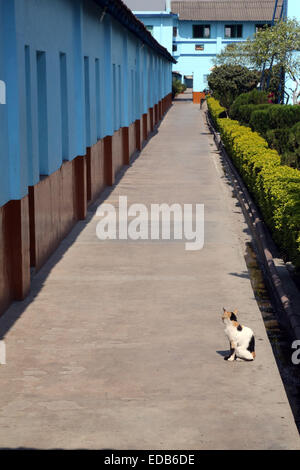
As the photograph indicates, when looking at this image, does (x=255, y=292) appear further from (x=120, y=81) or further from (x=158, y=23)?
(x=158, y=23)

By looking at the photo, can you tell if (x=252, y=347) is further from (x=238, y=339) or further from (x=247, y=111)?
(x=247, y=111)

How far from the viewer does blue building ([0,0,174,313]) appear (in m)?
9.80

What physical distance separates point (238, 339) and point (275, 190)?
17.0 ft

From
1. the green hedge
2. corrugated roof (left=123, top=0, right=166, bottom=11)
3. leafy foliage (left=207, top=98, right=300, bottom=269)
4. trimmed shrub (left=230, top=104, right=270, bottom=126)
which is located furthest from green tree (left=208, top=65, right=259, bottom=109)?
corrugated roof (left=123, top=0, right=166, bottom=11)

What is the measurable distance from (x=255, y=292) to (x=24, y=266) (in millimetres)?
3288

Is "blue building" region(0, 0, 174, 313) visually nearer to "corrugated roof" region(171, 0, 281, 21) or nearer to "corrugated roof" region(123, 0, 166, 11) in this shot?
"corrugated roof" region(123, 0, 166, 11)

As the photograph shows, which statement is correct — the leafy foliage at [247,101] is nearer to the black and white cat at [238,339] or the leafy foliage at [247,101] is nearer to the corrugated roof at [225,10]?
the black and white cat at [238,339]

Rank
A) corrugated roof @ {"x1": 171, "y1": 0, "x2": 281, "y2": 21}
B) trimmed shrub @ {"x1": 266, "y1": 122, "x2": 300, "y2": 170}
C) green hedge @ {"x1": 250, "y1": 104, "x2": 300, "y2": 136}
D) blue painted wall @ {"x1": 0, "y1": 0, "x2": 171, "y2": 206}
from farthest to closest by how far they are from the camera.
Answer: corrugated roof @ {"x1": 171, "y1": 0, "x2": 281, "y2": 21}
green hedge @ {"x1": 250, "y1": 104, "x2": 300, "y2": 136}
trimmed shrub @ {"x1": 266, "y1": 122, "x2": 300, "y2": 170}
blue painted wall @ {"x1": 0, "y1": 0, "x2": 171, "y2": 206}

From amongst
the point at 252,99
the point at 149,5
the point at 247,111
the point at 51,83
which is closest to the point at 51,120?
the point at 51,83

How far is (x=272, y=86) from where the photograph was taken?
44.0m

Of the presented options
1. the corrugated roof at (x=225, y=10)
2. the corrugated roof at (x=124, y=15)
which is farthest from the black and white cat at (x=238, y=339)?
the corrugated roof at (x=225, y=10)

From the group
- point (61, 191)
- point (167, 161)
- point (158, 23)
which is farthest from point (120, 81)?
point (158, 23)

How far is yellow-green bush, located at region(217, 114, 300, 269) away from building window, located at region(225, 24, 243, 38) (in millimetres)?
60724

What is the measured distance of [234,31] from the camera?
79.6 metres
